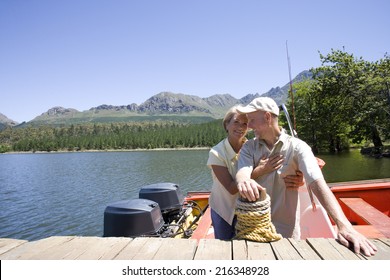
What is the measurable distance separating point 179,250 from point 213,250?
0.18 meters

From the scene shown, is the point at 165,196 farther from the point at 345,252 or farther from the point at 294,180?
the point at 345,252

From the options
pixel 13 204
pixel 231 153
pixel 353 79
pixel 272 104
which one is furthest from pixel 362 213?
pixel 353 79

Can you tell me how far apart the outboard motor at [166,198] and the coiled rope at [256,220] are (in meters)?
3.47

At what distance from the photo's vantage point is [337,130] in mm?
36875

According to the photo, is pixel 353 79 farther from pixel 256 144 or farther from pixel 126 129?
pixel 126 129

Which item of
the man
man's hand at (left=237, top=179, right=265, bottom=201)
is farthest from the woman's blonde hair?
man's hand at (left=237, top=179, right=265, bottom=201)

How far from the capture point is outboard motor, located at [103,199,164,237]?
380cm

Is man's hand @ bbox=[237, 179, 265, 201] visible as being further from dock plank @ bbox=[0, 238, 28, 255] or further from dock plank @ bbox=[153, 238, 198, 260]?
dock plank @ bbox=[0, 238, 28, 255]

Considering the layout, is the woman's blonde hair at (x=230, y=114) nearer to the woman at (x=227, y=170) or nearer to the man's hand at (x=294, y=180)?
the woman at (x=227, y=170)

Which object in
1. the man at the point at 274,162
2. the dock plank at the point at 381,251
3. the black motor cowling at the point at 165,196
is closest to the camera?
the dock plank at the point at 381,251

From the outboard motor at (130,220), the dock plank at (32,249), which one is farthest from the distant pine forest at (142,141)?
the dock plank at (32,249)

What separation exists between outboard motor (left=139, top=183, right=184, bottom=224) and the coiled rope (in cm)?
347

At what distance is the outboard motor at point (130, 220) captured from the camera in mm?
3801

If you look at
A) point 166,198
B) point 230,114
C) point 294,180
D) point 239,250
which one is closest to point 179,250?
point 239,250
